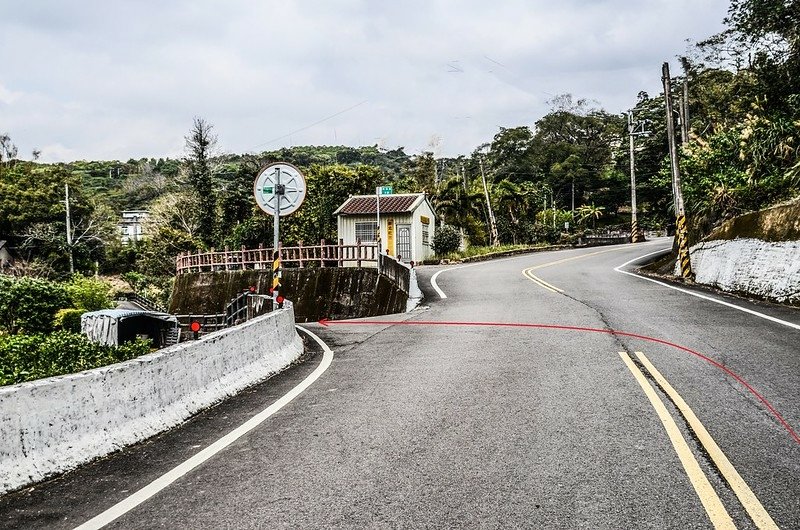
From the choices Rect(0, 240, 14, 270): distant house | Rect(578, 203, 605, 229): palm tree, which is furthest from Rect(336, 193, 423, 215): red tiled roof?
Rect(0, 240, 14, 270): distant house

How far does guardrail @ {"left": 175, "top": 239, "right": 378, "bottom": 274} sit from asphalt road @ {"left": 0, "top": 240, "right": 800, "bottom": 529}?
1361cm

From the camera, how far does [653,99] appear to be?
232 ft

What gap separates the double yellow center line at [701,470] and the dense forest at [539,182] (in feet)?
46.9

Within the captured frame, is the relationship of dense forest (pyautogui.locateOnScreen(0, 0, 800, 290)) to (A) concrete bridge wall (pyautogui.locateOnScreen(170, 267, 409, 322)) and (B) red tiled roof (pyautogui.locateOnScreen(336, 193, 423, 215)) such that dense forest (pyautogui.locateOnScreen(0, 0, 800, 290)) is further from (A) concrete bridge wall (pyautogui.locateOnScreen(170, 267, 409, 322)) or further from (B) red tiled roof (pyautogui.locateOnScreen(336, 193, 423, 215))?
(A) concrete bridge wall (pyautogui.locateOnScreen(170, 267, 409, 322))

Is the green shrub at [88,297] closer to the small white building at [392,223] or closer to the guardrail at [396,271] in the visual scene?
the small white building at [392,223]

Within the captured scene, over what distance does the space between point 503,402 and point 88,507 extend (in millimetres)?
3764

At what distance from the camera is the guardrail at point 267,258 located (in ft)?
75.5

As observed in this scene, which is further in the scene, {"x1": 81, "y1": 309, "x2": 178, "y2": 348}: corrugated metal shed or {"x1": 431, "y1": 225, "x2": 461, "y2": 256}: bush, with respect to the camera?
{"x1": 431, "y1": 225, "x2": 461, "y2": 256}: bush

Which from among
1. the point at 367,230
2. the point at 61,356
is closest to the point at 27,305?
the point at 367,230

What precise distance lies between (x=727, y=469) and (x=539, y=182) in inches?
Answer: 2751

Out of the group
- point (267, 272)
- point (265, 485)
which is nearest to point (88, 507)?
point (265, 485)

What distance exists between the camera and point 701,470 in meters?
4.22

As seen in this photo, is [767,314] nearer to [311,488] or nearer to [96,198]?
[311,488]

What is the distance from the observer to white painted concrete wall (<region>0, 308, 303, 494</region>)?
4.35m
